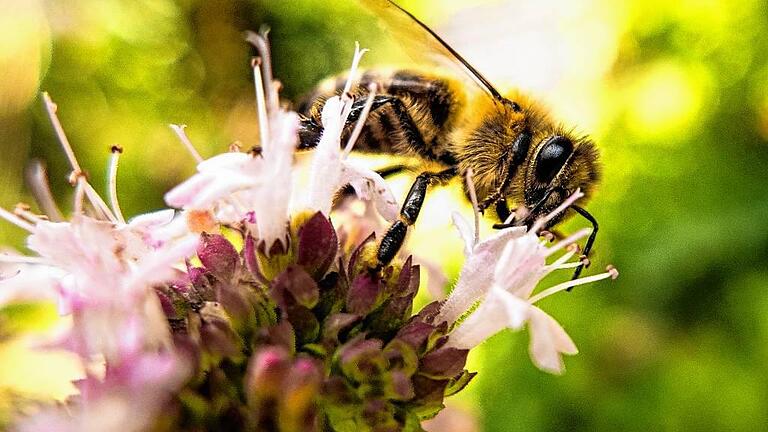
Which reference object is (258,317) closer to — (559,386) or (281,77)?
(559,386)

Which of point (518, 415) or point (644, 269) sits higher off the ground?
point (644, 269)

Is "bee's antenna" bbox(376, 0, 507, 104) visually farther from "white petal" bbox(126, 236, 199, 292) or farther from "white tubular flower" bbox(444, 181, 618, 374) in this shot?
"white petal" bbox(126, 236, 199, 292)

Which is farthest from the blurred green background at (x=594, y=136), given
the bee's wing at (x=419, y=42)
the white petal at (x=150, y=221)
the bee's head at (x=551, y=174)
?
the white petal at (x=150, y=221)

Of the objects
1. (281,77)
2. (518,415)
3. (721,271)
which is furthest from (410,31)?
(281,77)

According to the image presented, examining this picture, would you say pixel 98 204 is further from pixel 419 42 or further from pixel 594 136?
pixel 594 136

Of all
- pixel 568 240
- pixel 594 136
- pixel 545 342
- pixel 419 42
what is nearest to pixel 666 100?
pixel 594 136

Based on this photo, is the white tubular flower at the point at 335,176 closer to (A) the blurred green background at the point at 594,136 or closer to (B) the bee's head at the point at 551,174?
(B) the bee's head at the point at 551,174

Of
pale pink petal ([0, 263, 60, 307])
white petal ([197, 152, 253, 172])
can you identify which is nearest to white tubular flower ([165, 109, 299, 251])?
white petal ([197, 152, 253, 172])

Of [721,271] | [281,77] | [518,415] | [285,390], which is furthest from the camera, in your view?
[281,77]
